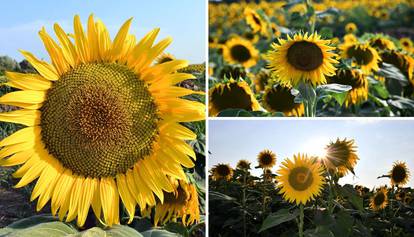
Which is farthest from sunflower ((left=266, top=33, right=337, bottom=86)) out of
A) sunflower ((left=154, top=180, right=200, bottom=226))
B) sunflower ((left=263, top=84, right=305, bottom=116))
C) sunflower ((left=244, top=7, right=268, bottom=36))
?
sunflower ((left=244, top=7, right=268, bottom=36))

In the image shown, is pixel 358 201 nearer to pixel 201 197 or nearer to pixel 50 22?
pixel 201 197

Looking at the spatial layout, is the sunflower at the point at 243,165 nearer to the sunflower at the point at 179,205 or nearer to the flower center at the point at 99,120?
the sunflower at the point at 179,205

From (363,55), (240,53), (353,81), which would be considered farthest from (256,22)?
(353,81)

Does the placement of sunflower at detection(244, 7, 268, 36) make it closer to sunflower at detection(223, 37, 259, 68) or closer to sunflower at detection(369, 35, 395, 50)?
sunflower at detection(223, 37, 259, 68)

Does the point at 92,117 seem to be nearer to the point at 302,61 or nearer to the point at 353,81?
the point at 302,61

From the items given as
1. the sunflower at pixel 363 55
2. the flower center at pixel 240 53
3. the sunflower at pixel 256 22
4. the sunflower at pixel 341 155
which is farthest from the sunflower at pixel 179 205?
the sunflower at pixel 256 22

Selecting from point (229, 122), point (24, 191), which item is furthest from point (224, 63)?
point (24, 191)

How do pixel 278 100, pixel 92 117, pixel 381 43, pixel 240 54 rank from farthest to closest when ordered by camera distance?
pixel 240 54 → pixel 381 43 → pixel 278 100 → pixel 92 117
